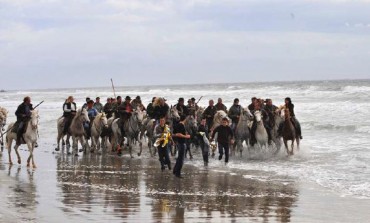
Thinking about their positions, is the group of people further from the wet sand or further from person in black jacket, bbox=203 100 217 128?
the wet sand

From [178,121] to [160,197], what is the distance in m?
5.14

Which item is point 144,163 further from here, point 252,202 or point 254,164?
point 252,202

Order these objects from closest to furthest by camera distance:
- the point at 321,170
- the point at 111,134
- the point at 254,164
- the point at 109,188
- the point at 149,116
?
1. the point at 109,188
2. the point at 321,170
3. the point at 254,164
4. the point at 149,116
5. the point at 111,134

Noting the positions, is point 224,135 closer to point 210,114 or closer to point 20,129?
point 210,114

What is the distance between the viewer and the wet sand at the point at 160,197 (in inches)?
428

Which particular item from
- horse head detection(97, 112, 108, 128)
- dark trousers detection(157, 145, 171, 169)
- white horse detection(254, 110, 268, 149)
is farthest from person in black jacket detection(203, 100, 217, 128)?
dark trousers detection(157, 145, 171, 169)

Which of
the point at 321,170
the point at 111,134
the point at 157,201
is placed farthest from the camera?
the point at 111,134

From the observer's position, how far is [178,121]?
59.3 ft

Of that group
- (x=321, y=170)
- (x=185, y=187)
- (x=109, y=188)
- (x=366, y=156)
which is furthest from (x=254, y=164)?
(x=109, y=188)

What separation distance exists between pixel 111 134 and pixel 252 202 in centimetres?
1242

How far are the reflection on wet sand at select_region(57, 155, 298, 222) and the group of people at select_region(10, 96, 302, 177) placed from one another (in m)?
0.84

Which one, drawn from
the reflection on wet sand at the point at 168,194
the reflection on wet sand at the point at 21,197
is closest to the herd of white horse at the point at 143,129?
the reflection on wet sand at the point at 168,194

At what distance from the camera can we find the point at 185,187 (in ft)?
48.9

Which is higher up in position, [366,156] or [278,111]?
[278,111]
